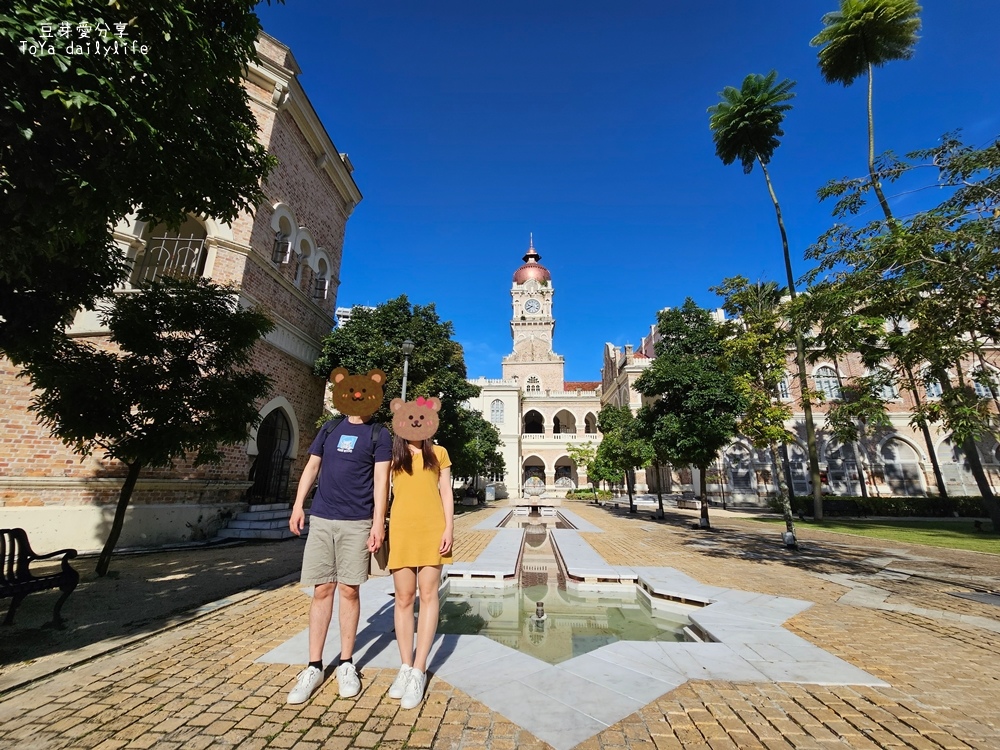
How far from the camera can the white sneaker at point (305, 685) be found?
2611mm

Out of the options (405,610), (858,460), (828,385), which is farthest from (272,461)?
(858,460)

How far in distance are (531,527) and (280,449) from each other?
945 centimetres

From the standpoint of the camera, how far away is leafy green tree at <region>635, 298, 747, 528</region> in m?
13.5

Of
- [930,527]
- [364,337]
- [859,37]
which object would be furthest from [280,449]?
[859,37]

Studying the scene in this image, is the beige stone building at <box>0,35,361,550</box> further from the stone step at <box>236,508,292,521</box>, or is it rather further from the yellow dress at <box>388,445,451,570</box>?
the yellow dress at <box>388,445,451,570</box>

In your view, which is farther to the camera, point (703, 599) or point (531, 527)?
point (531, 527)

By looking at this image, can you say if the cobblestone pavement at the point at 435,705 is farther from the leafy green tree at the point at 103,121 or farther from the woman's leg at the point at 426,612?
the leafy green tree at the point at 103,121

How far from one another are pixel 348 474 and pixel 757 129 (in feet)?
79.7

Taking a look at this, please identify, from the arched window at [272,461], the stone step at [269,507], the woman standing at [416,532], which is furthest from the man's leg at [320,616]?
the arched window at [272,461]

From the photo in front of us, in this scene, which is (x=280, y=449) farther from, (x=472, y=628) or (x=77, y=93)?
(x=77, y=93)

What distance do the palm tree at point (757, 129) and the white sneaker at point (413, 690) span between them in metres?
20.2

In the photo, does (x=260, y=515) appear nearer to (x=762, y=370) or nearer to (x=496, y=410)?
(x=762, y=370)

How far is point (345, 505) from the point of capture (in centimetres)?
292

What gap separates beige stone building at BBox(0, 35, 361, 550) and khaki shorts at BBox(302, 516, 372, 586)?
693 cm
